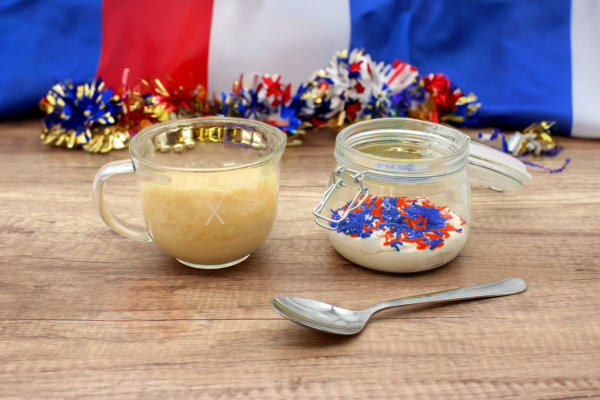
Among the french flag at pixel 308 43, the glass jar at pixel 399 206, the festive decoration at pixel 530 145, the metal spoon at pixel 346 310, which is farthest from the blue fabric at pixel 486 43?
the metal spoon at pixel 346 310

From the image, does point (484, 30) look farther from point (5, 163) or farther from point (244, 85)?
point (5, 163)

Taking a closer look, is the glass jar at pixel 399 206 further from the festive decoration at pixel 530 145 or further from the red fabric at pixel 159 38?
the red fabric at pixel 159 38

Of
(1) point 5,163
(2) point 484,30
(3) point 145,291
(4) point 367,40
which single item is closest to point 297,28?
(4) point 367,40

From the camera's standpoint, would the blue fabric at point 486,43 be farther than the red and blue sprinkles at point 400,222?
Yes

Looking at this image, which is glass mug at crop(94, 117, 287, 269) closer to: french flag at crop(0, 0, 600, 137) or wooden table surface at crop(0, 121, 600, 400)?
wooden table surface at crop(0, 121, 600, 400)

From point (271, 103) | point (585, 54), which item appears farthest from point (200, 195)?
point (585, 54)

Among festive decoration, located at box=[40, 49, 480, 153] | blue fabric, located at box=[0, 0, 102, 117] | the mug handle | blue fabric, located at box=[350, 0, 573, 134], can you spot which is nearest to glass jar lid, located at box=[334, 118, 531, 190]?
the mug handle
